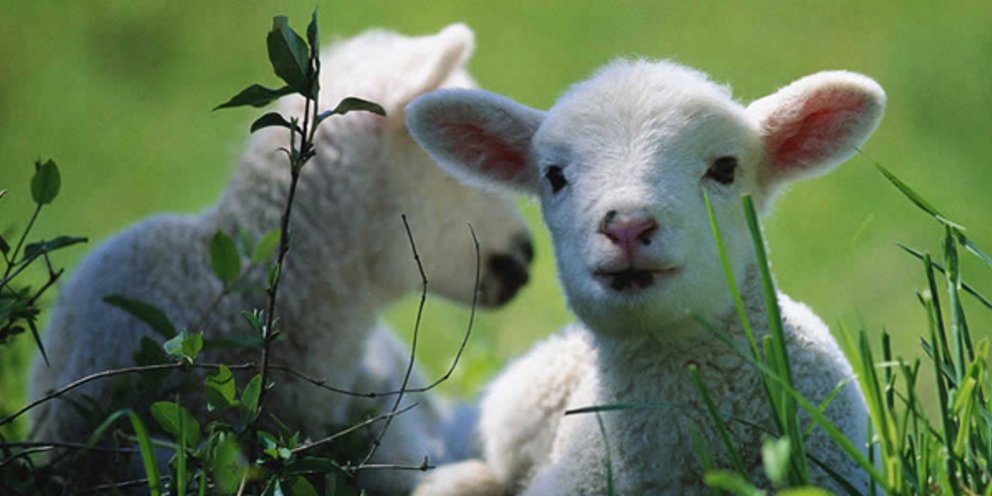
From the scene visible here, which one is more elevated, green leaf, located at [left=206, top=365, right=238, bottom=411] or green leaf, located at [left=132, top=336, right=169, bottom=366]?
green leaf, located at [left=132, top=336, right=169, bottom=366]

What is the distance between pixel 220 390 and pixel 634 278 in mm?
897

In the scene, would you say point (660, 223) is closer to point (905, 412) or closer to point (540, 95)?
point (905, 412)

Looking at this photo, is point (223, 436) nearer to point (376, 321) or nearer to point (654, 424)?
point (654, 424)

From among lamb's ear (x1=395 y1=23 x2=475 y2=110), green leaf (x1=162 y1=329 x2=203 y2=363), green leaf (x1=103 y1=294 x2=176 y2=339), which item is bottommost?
green leaf (x1=162 y1=329 x2=203 y2=363)

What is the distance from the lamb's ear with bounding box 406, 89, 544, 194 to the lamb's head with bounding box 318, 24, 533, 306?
86 cm

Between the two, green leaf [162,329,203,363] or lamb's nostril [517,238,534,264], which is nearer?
green leaf [162,329,203,363]

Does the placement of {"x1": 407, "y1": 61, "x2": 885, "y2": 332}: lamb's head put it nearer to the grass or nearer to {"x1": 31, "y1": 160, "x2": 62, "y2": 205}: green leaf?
{"x1": 31, "y1": 160, "x2": 62, "y2": 205}: green leaf

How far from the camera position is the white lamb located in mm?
3229

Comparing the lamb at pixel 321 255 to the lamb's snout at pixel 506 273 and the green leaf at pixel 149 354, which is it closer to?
the lamb's snout at pixel 506 273

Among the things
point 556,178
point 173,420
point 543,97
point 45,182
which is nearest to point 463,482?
point 556,178

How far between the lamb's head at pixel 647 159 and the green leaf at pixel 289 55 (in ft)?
1.99

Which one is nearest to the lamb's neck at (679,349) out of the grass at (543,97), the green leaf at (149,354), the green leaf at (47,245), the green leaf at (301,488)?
the green leaf at (301,488)

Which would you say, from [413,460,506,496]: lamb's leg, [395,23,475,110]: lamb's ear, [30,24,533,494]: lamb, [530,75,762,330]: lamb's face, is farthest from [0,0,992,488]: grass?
[530,75,762,330]: lamb's face

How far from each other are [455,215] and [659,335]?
1.88 m
